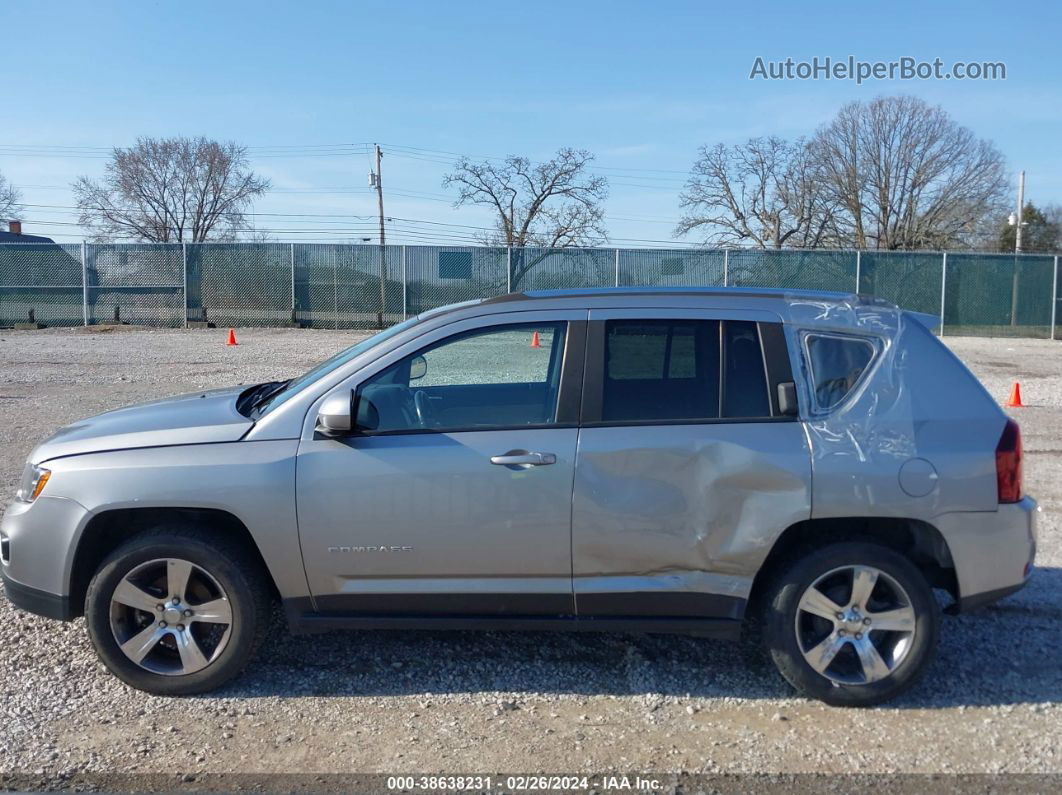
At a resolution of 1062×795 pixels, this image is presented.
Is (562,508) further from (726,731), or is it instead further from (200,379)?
(200,379)

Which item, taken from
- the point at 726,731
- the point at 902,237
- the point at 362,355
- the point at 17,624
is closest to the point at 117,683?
the point at 17,624

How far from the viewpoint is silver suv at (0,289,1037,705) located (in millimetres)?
4203

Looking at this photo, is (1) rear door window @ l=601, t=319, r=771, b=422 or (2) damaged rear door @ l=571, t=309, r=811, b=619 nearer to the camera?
(2) damaged rear door @ l=571, t=309, r=811, b=619

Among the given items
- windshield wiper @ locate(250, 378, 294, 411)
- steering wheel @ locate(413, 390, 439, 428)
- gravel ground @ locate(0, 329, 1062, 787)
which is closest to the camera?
gravel ground @ locate(0, 329, 1062, 787)

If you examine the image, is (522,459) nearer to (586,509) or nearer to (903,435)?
(586,509)

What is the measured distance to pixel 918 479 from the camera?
4145mm

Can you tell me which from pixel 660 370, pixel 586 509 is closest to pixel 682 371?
pixel 660 370

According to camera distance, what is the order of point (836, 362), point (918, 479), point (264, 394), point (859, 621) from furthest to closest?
point (264, 394) < point (836, 362) < point (859, 621) < point (918, 479)

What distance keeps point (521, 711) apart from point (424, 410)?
148cm

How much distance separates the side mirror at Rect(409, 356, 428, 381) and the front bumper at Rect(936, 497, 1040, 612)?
8.14 ft

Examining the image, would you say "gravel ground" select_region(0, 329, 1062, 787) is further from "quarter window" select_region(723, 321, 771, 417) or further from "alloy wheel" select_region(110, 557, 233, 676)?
"quarter window" select_region(723, 321, 771, 417)

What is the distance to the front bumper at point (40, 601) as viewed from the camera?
433 cm

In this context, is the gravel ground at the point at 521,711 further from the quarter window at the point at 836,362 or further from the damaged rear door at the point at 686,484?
the quarter window at the point at 836,362

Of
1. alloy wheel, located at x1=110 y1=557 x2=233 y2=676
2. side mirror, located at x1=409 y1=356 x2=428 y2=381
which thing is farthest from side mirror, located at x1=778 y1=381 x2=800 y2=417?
alloy wheel, located at x1=110 y1=557 x2=233 y2=676
